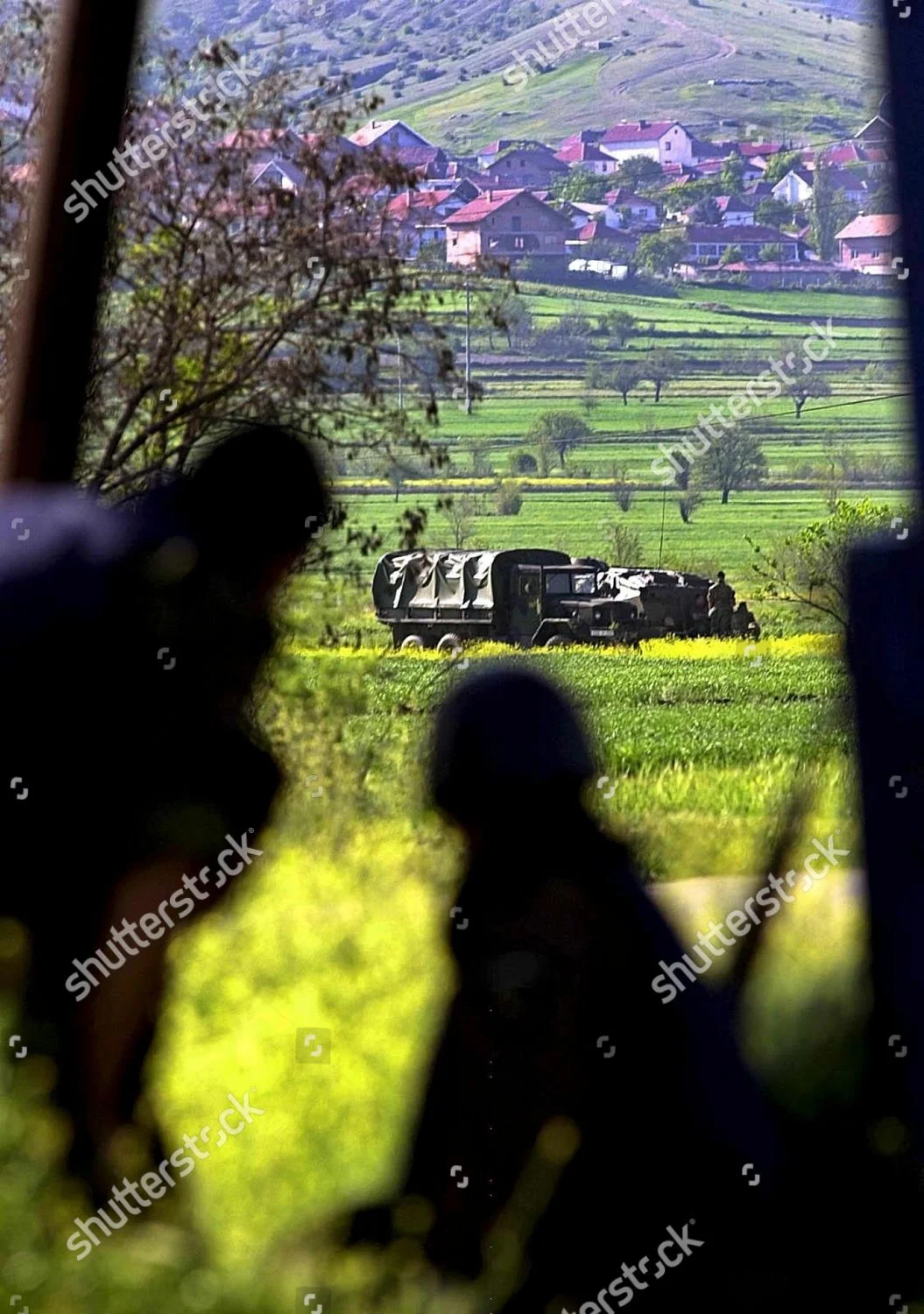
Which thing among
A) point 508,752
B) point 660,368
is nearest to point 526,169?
point 660,368

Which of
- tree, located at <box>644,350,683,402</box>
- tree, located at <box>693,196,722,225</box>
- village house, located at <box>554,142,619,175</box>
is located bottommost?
tree, located at <box>644,350,683,402</box>

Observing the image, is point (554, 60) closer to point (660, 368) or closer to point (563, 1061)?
point (660, 368)

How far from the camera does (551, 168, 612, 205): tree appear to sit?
208 centimetres

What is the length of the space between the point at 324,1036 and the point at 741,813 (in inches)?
30.6

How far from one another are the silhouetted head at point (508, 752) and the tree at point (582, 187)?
2.62ft

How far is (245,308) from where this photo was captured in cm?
218

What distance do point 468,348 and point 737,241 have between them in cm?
45

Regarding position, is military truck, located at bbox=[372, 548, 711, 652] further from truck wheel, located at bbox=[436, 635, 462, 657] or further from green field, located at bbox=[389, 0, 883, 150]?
green field, located at bbox=[389, 0, 883, 150]

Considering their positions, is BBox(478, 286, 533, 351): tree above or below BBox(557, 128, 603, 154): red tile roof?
below

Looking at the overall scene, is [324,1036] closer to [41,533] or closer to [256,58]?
[41,533]

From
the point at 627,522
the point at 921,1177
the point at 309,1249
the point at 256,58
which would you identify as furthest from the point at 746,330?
the point at 309,1249

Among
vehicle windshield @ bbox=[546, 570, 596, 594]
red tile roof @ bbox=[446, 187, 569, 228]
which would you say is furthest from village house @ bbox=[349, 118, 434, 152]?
vehicle windshield @ bbox=[546, 570, 596, 594]

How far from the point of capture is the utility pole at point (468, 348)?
219 centimetres

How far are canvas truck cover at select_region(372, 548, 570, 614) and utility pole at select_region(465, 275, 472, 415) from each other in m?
0.24
